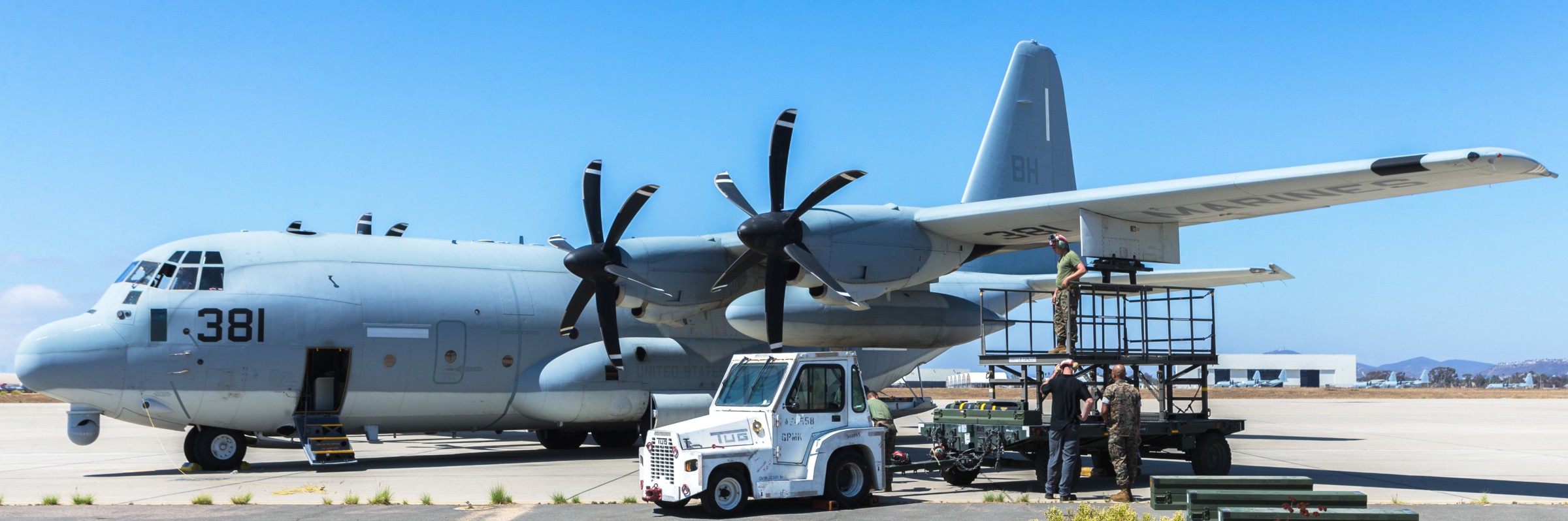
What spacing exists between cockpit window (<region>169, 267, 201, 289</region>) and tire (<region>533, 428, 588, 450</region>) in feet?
23.2

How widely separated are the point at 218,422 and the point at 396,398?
2428mm

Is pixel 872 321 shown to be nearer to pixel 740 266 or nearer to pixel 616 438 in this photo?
pixel 740 266

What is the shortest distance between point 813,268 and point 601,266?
11.2 ft

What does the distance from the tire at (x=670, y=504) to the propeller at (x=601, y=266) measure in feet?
19.3

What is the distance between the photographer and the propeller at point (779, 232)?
16.1m

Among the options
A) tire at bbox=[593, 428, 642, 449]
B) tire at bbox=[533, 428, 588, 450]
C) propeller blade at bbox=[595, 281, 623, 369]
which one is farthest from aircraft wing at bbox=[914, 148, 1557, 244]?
tire at bbox=[533, 428, 588, 450]

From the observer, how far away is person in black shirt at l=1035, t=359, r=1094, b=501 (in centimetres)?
1230

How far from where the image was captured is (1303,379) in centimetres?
11638

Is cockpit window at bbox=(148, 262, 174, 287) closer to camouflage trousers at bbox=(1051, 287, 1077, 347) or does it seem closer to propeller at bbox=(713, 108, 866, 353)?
propeller at bbox=(713, 108, 866, 353)

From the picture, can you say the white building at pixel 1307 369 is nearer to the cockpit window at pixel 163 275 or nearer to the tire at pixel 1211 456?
the tire at pixel 1211 456

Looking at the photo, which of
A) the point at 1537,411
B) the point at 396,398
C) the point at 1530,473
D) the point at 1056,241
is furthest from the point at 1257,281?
the point at 1537,411

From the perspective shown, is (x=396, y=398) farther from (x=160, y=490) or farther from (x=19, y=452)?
(x=19, y=452)

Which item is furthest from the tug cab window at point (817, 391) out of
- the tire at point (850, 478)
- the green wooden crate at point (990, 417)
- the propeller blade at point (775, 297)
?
the propeller blade at point (775, 297)

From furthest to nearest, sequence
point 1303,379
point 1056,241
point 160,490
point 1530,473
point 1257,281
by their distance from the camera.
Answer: point 1303,379
point 1257,281
point 1530,473
point 1056,241
point 160,490
